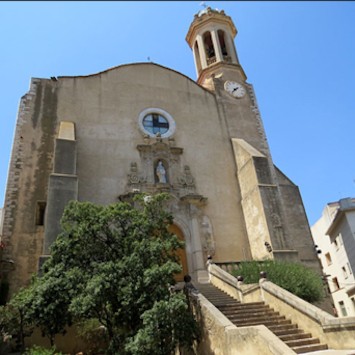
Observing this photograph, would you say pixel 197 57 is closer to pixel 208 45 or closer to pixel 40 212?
pixel 208 45

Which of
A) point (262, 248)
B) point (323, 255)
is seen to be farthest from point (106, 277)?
point (323, 255)

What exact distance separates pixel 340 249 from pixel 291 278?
575 inches

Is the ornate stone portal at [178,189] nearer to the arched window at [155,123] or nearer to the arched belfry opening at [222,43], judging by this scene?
the arched window at [155,123]

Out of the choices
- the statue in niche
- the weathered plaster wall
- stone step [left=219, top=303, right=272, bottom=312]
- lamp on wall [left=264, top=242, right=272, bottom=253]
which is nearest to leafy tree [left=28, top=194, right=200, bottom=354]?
stone step [left=219, top=303, right=272, bottom=312]

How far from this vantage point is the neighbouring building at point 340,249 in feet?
68.9

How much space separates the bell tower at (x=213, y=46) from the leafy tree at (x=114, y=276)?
13498mm

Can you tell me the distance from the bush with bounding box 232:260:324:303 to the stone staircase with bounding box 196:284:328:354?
151 cm

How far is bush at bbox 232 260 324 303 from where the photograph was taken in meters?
10.8

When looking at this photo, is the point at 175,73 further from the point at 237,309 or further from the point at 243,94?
the point at 237,309

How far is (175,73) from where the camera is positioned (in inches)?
755

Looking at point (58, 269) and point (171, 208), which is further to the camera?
point (171, 208)

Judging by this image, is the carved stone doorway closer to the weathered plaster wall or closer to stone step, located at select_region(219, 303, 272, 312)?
stone step, located at select_region(219, 303, 272, 312)

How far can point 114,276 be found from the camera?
766 centimetres

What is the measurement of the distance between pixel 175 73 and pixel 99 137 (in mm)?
6392
